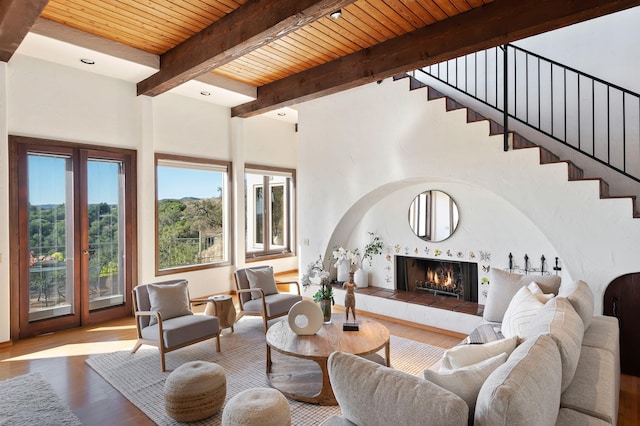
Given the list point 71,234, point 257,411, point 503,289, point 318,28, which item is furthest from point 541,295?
point 71,234

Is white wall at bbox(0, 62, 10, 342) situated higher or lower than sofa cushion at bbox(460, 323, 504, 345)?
higher

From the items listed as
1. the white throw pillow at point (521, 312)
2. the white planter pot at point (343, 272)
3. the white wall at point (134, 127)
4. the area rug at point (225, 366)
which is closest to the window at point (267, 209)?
the white wall at point (134, 127)

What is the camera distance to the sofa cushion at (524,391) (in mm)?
1206

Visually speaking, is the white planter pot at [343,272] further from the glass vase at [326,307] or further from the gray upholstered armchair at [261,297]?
the glass vase at [326,307]

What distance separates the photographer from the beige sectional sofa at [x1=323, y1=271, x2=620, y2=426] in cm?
126

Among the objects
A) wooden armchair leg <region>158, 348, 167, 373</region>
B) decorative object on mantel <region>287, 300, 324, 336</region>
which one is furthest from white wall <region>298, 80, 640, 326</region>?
wooden armchair leg <region>158, 348, 167, 373</region>

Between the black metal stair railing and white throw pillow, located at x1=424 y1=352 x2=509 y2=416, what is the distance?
322cm

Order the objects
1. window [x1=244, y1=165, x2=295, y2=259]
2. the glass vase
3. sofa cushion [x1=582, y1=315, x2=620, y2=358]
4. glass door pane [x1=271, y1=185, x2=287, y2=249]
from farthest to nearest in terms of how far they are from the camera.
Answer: glass door pane [x1=271, y1=185, x2=287, y2=249]
window [x1=244, y1=165, x2=295, y2=259]
the glass vase
sofa cushion [x1=582, y1=315, x2=620, y2=358]

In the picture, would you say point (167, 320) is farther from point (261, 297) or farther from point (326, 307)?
point (326, 307)

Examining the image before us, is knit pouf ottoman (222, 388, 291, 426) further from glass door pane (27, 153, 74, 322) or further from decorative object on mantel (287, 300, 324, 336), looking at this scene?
glass door pane (27, 153, 74, 322)

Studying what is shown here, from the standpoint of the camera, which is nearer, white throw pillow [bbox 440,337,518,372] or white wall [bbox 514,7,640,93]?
white throw pillow [bbox 440,337,518,372]

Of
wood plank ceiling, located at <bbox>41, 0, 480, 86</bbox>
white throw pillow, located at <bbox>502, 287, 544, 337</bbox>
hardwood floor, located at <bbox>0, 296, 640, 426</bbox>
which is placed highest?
Answer: wood plank ceiling, located at <bbox>41, 0, 480, 86</bbox>

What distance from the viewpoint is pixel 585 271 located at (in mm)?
3666

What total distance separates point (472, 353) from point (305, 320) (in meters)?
1.75
